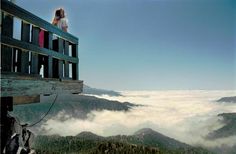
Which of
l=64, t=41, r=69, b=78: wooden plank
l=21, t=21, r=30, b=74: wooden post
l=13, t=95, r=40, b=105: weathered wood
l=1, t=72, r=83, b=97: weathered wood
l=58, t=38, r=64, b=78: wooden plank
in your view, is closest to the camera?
l=1, t=72, r=83, b=97: weathered wood

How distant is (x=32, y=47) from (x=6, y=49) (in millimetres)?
794

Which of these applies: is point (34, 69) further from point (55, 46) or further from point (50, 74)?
point (55, 46)

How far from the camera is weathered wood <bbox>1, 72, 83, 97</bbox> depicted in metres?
5.50

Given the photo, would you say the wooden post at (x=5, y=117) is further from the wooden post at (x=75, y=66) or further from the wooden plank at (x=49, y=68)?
the wooden post at (x=75, y=66)

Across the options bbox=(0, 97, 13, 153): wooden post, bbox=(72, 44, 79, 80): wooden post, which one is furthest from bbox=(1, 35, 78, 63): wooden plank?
bbox=(0, 97, 13, 153): wooden post

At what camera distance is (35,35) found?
6.61 metres

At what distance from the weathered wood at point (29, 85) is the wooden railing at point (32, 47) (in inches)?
5.0

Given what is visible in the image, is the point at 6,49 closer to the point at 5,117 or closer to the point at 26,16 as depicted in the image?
the point at 26,16

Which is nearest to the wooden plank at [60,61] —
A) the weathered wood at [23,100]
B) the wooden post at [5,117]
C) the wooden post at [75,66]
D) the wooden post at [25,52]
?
the weathered wood at [23,100]

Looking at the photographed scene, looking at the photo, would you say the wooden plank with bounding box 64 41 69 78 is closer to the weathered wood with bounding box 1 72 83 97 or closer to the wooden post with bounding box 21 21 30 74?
the weathered wood with bounding box 1 72 83 97

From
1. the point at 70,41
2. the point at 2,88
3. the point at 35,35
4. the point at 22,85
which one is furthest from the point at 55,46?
the point at 2,88

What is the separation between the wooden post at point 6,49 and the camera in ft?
18.3

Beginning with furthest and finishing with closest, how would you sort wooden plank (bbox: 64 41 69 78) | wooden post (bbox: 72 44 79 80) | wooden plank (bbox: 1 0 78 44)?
wooden post (bbox: 72 44 79 80) → wooden plank (bbox: 64 41 69 78) → wooden plank (bbox: 1 0 78 44)

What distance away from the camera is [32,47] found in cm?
Result: 642
